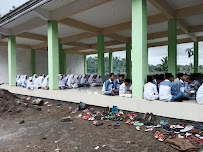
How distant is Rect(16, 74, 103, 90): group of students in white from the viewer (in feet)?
→ 29.0

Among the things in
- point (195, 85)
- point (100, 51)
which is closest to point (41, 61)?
point (100, 51)

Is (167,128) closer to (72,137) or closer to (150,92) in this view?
(150,92)

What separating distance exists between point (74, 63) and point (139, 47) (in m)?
18.9

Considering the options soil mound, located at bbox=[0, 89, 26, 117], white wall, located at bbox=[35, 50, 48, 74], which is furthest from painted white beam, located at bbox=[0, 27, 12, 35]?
white wall, located at bbox=[35, 50, 48, 74]

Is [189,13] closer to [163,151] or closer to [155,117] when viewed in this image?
[155,117]

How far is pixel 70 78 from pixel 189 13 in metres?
7.08

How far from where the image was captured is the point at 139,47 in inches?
199

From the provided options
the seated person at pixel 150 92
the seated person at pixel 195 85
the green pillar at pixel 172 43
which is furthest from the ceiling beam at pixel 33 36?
the seated person at pixel 195 85

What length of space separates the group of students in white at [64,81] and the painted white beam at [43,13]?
316cm

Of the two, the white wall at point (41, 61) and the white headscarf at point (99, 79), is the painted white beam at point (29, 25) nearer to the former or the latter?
the white headscarf at point (99, 79)

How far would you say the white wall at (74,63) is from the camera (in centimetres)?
2242

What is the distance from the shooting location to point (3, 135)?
4.26 meters

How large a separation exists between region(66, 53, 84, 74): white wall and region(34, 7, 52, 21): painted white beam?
47.7 feet

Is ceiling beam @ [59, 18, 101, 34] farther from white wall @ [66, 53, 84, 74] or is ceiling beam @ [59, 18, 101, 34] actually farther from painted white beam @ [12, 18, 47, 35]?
white wall @ [66, 53, 84, 74]
